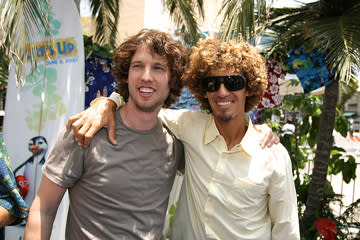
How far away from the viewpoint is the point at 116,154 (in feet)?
4.56

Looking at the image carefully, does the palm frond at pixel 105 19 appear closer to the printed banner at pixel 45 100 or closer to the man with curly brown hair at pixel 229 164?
the printed banner at pixel 45 100

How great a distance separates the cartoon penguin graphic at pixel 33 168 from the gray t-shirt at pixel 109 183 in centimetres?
195

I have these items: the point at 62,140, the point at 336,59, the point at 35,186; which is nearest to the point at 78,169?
the point at 62,140

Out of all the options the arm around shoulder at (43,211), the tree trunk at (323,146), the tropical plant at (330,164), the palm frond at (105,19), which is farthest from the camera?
the palm frond at (105,19)

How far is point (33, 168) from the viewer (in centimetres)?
312

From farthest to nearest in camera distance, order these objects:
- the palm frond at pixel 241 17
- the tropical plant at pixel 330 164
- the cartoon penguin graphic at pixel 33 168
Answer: the tropical plant at pixel 330 164 < the cartoon penguin graphic at pixel 33 168 < the palm frond at pixel 241 17

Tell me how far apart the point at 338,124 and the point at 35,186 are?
157 inches

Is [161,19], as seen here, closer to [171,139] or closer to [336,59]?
[336,59]

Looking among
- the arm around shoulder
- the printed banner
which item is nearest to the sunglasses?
the arm around shoulder

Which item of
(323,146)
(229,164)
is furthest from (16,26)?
(323,146)

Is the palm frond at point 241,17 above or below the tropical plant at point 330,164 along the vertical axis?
above

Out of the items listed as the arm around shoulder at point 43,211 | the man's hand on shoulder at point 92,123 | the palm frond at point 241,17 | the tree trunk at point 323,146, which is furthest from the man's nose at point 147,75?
the tree trunk at point 323,146

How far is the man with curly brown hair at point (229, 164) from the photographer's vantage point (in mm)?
1476

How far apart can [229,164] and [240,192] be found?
0.16 metres
